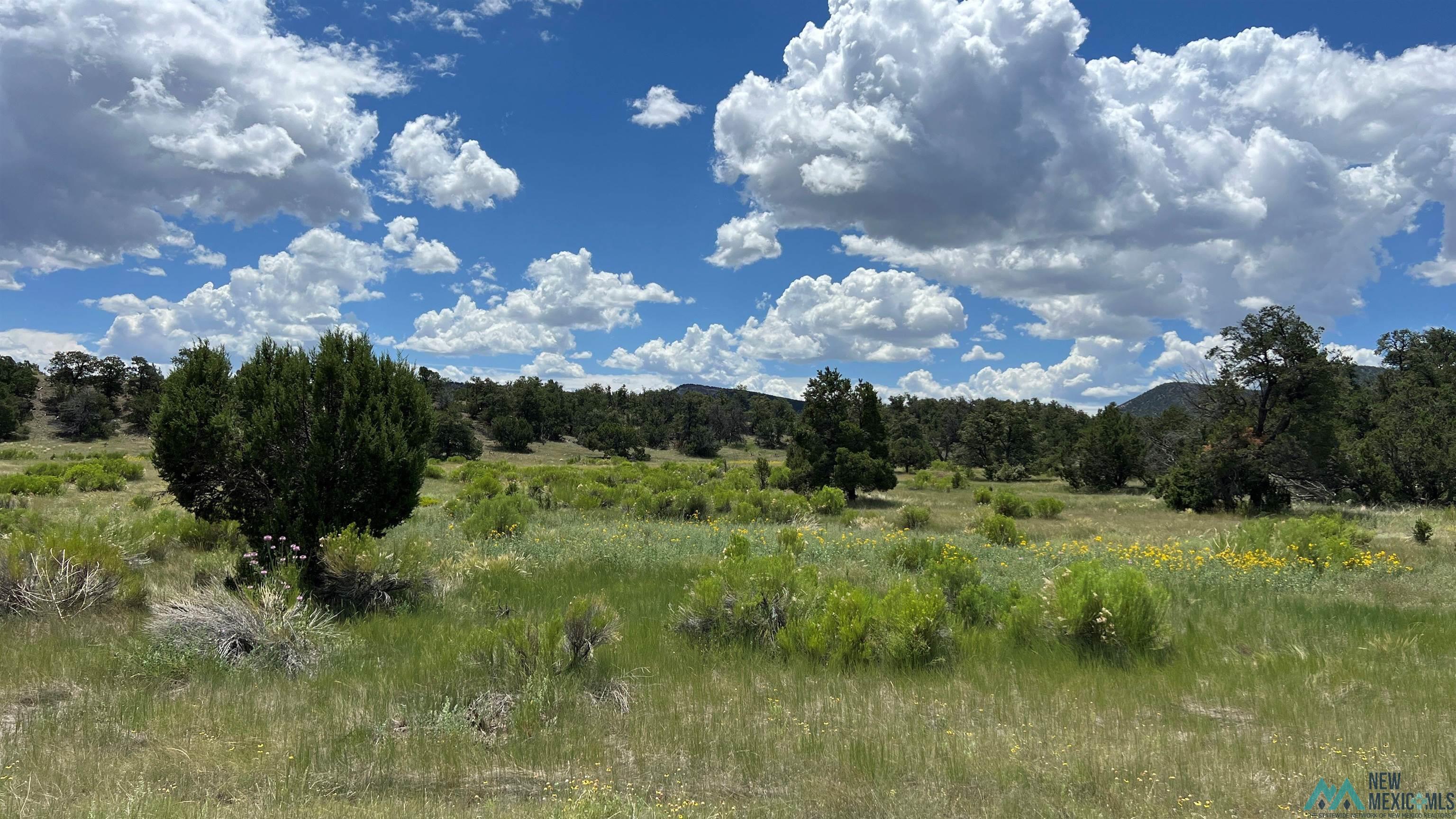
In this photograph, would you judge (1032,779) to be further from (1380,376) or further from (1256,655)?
(1380,376)

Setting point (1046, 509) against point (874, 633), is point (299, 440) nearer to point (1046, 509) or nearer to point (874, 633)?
point (874, 633)

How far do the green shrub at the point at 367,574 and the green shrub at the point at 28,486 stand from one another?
1892cm

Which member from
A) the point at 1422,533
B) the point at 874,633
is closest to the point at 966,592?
the point at 874,633

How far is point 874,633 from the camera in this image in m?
6.61

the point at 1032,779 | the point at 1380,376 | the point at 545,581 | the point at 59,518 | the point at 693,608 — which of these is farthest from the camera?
the point at 1380,376

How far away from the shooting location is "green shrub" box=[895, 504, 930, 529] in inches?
855

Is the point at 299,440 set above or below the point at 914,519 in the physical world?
above

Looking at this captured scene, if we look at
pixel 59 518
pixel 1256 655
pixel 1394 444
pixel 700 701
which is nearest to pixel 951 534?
pixel 1256 655

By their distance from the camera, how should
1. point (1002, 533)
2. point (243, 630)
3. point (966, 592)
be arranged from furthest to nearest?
point (1002, 533) → point (966, 592) → point (243, 630)

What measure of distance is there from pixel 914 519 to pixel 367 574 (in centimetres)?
1709

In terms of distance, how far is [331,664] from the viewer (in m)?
6.20

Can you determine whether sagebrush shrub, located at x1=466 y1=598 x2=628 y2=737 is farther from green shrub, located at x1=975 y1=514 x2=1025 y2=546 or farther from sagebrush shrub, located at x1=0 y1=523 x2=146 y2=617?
green shrub, located at x1=975 y1=514 x2=1025 y2=546

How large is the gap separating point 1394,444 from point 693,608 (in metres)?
36.4

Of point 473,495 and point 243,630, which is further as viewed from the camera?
point 473,495
